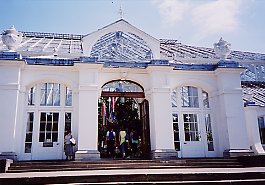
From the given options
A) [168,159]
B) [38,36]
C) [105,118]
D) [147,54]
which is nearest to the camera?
[168,159]

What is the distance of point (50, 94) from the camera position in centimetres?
1184

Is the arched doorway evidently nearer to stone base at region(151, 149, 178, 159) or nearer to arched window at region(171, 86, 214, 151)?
arched window at region(171, 86, 214, 151)

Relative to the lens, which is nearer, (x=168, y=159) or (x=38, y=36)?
(x=168, y=159)

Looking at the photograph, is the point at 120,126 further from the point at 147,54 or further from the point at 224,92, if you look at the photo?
the point at 224,92

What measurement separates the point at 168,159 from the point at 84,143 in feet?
11.4

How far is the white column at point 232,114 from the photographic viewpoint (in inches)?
447

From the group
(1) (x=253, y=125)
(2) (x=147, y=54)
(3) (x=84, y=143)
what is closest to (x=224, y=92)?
(1) (x=253, y=125)

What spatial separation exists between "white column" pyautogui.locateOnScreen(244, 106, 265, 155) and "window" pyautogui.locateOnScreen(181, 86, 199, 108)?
100 inches

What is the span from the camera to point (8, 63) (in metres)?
10.5

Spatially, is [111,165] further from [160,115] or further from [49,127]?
[49,127]

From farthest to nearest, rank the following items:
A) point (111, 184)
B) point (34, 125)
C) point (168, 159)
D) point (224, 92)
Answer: point (224, 92) < point (34, 125) < point (168, 159) < point (111, 184)

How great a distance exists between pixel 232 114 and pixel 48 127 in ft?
27.3

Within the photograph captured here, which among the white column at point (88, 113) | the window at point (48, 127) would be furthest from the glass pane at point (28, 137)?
the white column at point (88, 113)

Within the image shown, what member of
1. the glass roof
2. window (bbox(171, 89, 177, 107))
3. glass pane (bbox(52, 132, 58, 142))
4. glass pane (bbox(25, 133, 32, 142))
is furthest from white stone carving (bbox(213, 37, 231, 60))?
glass pane (bbox(25, 133, 32, 142))
